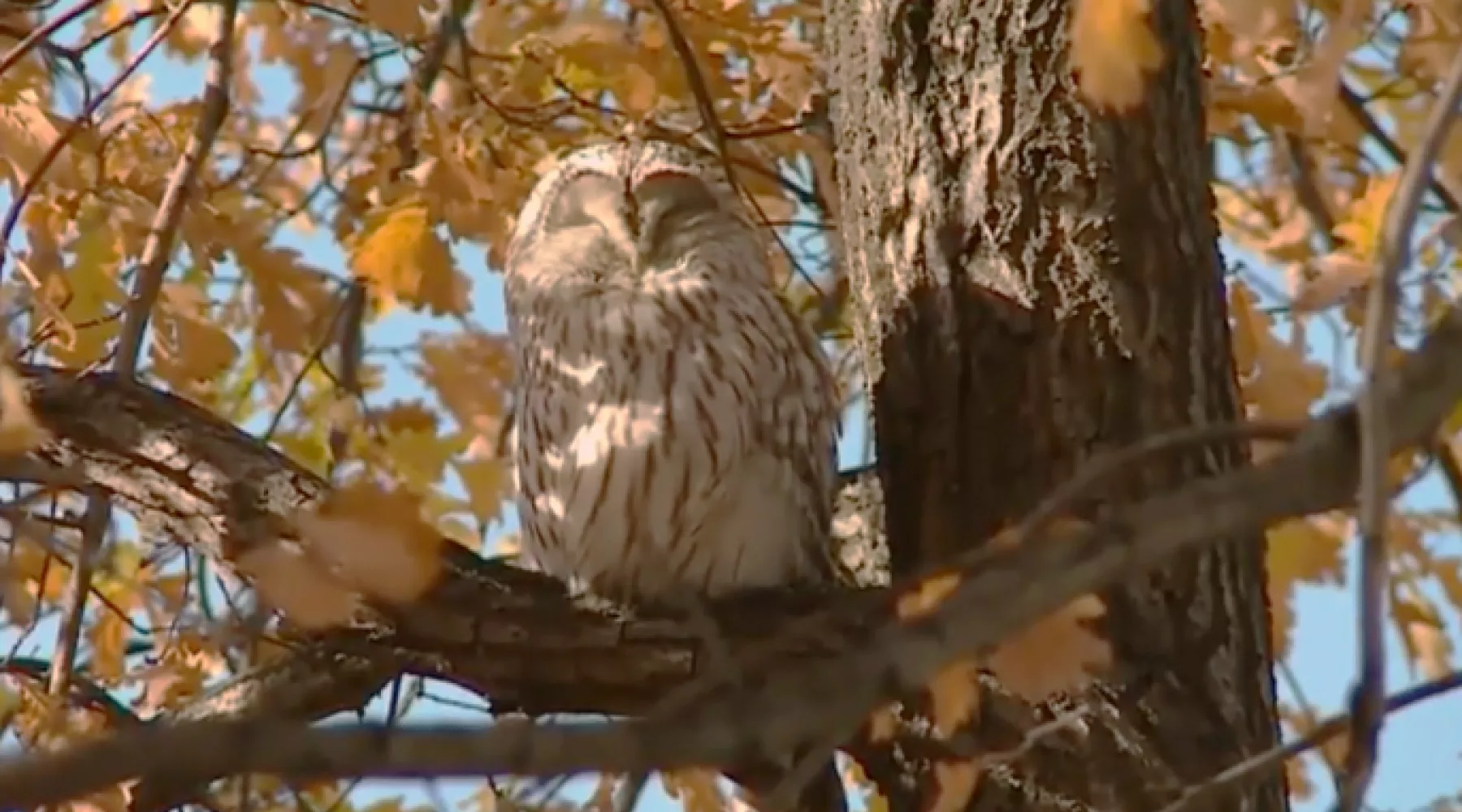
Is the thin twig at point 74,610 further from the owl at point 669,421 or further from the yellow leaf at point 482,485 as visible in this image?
the yellow leaf at point 482,485

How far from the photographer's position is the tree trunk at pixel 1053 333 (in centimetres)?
188

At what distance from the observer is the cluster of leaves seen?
1.92 metres

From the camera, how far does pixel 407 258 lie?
2582 millimetres

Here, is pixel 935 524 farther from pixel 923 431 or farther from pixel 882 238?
pixel 882 238

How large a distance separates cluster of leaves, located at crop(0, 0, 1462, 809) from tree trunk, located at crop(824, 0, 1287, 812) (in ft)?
0.39

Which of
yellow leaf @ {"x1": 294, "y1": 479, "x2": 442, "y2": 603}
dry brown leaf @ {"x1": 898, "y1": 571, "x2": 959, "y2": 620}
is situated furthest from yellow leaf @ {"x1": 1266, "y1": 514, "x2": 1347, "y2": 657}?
yellow leaf @ {"x1": 294, "y1": 479, "x2": 442, "y2": 603}

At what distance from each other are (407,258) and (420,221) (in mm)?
45

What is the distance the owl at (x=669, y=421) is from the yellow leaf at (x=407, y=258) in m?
0.23

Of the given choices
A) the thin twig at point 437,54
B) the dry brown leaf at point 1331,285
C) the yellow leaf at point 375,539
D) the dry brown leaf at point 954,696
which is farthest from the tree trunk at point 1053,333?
the yellow leaf at point 375,539

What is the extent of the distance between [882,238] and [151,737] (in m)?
1.34

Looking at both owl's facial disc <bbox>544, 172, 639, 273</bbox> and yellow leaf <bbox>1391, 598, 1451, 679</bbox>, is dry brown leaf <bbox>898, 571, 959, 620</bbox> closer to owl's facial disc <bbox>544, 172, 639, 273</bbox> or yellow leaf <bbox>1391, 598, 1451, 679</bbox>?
owl's facial disc <bbox>544, 172, 639, 273</bbox>

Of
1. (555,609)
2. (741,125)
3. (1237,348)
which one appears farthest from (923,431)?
(741,125)

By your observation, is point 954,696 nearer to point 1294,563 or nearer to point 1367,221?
point 1367,221

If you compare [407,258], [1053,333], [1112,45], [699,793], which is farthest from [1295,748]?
[407,258]
